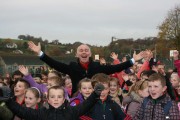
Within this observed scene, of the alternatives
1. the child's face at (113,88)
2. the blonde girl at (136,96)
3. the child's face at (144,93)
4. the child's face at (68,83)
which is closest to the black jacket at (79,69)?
the child's face at (113,88)

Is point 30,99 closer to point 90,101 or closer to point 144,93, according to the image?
point 90,101

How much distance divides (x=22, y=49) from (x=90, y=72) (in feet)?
182

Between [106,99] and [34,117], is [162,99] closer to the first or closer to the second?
[106,99]

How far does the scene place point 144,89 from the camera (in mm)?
6469

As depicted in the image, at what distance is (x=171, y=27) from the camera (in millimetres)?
51906

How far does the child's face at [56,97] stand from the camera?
187 inches

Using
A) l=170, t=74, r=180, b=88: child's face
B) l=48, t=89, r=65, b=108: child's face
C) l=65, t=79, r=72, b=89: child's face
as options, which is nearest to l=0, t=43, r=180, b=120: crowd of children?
l=48, t=89, r=65, b=108: child's face

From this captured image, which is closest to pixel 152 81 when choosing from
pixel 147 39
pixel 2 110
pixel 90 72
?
pixel 90 72

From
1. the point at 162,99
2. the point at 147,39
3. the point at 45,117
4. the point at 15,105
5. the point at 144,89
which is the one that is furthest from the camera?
the point at 147,39

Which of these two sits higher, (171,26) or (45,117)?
(171,26)

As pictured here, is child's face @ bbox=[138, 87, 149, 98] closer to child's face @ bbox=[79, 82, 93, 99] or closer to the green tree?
child's face @ bbox=[79, 82, 93, 99]

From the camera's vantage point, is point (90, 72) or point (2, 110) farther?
point (90, 72)

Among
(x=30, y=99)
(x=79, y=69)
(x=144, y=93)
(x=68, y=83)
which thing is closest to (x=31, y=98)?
(x=30, y=99)

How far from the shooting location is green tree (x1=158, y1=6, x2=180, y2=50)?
51719 millimetres
